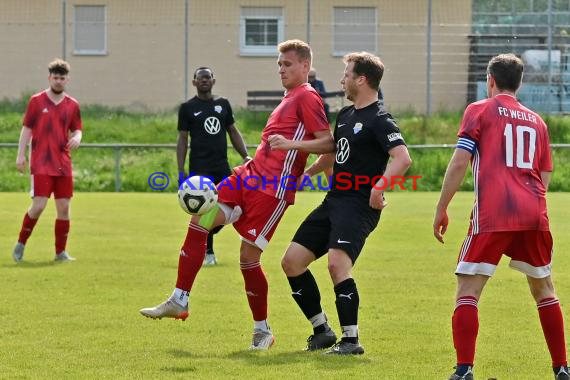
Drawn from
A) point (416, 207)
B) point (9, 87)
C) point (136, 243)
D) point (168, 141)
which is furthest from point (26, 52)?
point (136, 243)

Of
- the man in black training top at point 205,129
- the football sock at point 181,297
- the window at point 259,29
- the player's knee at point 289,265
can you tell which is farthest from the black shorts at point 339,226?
the window at point 259,29

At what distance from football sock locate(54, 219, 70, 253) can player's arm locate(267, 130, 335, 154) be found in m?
5.80

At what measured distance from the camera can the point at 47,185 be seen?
42.7ft

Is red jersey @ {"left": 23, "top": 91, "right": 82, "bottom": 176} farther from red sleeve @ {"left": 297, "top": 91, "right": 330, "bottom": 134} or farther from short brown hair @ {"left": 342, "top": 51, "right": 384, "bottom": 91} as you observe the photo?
short brown hair @ {"left": 342, "top": 51, "right": 384, "bottom": 91}

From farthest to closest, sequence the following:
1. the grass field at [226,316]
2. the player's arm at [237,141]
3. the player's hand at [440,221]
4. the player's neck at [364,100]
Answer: the player's arm at [237,141], the player's neck at [364,100], the grass field at [226,316], the player's hand at [440,221]

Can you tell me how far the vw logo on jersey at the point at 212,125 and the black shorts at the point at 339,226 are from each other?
5441mm

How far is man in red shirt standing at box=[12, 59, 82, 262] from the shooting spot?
13.0m

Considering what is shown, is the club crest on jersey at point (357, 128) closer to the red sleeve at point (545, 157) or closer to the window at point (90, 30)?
the red sleeve at point (545, 157)

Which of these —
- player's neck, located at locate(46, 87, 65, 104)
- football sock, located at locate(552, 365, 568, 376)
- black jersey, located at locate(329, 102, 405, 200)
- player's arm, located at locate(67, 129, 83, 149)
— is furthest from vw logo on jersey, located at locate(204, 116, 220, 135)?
football sock, located at locate(552, 365, 568, 376)

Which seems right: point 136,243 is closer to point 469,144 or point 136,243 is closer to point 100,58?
point 469,144

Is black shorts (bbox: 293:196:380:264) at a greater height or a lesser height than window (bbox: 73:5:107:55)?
lesser

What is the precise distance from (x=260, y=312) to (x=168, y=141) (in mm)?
19792

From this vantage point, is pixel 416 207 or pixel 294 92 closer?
pixel 294 92

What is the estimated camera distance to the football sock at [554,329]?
6.56m
